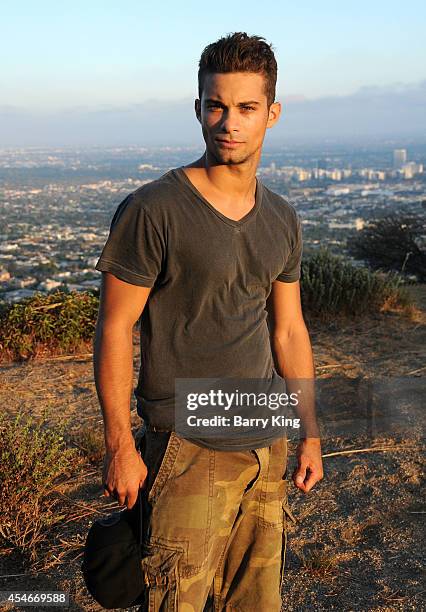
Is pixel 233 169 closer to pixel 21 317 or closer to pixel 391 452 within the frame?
pixel 391 452

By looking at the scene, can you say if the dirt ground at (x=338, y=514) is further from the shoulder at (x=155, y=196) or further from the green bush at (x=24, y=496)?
the shoulder at (x=155, y=196)

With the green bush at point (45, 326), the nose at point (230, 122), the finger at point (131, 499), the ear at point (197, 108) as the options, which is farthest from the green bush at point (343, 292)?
the finger at point (131, 499)

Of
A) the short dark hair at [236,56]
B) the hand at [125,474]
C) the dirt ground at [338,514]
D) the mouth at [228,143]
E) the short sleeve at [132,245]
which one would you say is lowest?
the dirt ground at [338,514]

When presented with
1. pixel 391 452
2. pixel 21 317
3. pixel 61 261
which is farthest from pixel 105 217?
pixel 391 452

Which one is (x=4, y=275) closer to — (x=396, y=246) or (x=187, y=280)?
(x=396, y=246)

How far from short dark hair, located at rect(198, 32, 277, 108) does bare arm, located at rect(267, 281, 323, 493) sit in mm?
723

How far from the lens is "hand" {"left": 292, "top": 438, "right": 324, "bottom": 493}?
233 cm

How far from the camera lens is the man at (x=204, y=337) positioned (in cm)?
187

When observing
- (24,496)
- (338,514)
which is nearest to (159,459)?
(24,496)

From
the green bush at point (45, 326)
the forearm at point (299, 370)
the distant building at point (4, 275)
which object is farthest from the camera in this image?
the distant building at point (4, 275)

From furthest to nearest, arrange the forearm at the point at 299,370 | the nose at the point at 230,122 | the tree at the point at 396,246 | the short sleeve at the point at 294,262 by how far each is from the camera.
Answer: the tree at the point at 396,246 < the forearm at the point at 299,370 < the short sleeve at the point at 294,262 < the nose at the point at 230,122

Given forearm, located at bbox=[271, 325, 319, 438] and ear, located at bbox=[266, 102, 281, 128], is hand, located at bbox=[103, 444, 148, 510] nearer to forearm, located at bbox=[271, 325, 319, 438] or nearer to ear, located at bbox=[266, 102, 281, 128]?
forearm, located at bbox=[271, 325, 319, 438]

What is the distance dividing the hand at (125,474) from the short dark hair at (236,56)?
1128mm

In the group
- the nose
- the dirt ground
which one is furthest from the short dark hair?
the dirt ground
